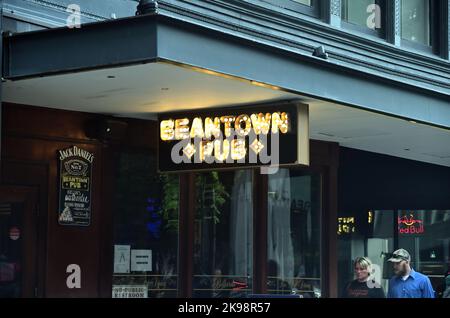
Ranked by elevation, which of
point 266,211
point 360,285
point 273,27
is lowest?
point 360,285

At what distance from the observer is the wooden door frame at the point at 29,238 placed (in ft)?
34.3

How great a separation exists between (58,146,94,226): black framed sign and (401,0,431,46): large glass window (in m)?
5.94

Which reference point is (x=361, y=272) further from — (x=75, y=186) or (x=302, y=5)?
(x=75, y=186)

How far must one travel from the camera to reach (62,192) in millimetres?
10758

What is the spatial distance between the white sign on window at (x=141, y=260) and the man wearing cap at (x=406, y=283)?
288 centimetres

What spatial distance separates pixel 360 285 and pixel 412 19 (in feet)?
15.0

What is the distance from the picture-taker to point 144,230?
459 inches

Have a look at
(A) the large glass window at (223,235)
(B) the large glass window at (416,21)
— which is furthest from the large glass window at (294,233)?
(B) the large glass window at (416,21)

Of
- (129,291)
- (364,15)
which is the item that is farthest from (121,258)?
(364,15)

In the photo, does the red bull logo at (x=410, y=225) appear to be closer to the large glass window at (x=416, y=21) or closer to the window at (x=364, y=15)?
the large glass window at (x=416, y=21)

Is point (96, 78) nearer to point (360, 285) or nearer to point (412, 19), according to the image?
point (360, 285)

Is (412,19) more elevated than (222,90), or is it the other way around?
(412,19)
